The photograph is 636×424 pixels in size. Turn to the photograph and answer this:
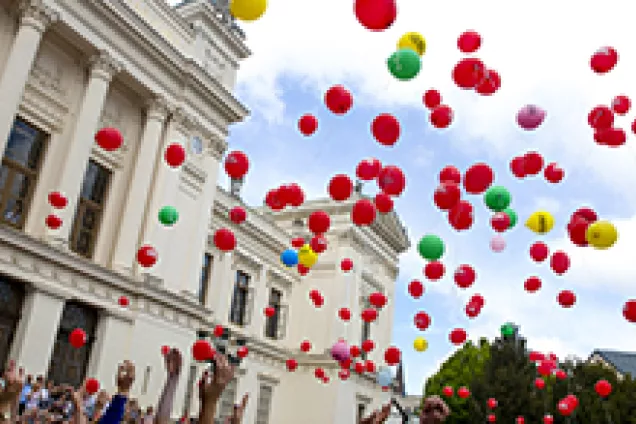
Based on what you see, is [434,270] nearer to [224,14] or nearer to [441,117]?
[441,117]

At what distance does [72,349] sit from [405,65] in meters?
11.4

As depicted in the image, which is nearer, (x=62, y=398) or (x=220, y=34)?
(x=62, y=398)

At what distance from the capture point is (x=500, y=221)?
1131 centimetres

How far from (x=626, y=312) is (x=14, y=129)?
14129 mm

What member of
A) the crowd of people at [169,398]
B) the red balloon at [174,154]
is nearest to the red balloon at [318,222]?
the red balloon at [174,154]

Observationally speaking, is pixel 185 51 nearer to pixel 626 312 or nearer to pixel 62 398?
pixel 62 398

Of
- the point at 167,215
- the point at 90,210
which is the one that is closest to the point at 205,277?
the point at 90,210

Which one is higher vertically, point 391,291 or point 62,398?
point 391,291

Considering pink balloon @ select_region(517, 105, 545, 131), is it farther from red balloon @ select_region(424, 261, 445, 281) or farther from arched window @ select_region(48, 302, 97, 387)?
arched window @ select_region(48, 302, 97, 387)

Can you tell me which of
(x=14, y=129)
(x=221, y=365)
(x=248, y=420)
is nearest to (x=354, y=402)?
(x=248, y=420)

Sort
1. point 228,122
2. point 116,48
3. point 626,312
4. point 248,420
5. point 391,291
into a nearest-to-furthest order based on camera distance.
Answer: point 626,312, point 116,48, point 228,122, point 248,420, point 391,291

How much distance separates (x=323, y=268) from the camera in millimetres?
29406

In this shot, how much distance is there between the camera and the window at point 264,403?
25794mm

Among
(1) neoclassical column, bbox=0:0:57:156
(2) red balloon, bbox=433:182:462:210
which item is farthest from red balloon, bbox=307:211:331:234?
(1) neoclassical column, bbox=0:0:57:156
